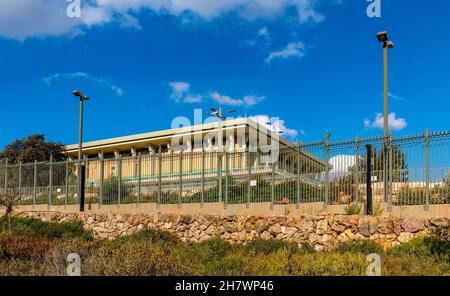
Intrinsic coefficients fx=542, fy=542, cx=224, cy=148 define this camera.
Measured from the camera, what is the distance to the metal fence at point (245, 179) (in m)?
15.8

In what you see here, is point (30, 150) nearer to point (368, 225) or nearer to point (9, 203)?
point (9, 203)

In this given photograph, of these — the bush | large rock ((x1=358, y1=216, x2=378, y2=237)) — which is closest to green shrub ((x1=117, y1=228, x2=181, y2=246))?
the bush

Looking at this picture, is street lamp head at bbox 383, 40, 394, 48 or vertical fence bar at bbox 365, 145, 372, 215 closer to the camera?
vertical fence bar at bbox 365, 145, 372, 215

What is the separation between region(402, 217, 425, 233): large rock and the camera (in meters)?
14.5

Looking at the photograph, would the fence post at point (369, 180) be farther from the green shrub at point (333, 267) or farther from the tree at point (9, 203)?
the tree at point (9, 203)

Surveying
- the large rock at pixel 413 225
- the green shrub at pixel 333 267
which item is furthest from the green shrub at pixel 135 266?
the large rock at pixel 413 225

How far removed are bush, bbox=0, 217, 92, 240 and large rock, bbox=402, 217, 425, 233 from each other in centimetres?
1179

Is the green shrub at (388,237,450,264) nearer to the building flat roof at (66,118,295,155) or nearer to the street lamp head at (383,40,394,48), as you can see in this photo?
the street lamp head at (383,40,394,48)

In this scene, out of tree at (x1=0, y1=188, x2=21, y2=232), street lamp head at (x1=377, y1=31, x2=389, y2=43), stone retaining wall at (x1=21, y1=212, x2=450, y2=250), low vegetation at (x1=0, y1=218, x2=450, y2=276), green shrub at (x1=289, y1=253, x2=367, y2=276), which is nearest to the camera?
green shrub at (x1=289, y1=253, x2=367, y2=276)

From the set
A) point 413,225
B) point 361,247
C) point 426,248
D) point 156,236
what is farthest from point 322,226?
point 156,236

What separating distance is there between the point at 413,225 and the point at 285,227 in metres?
4.01
